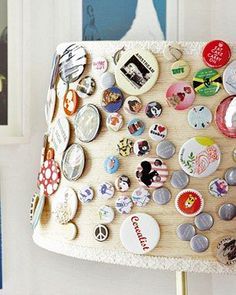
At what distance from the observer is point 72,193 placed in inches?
34.1

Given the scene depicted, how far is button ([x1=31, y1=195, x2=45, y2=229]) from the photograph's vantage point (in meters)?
0.92

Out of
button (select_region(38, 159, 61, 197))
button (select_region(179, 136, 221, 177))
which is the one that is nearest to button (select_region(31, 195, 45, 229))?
button (select_region(38, 159, 61, 197))

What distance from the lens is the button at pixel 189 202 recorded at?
0.81 meters

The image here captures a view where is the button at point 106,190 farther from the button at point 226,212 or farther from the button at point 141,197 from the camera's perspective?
the button at point 226,212

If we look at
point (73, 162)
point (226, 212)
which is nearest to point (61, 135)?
point (73, 162)

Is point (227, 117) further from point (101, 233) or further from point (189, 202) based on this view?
point (101, 233)

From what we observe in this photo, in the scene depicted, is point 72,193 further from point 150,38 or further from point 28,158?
point 150,38

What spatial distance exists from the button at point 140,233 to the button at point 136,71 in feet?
0.54

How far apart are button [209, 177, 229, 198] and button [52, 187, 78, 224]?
18 centimetres

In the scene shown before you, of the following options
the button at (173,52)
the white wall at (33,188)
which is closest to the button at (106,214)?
the button at (173,52)

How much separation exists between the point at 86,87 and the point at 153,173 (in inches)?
6.0

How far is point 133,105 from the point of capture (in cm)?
83

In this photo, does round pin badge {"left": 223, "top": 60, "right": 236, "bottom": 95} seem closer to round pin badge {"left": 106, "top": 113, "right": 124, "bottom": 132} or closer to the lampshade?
the lampshade

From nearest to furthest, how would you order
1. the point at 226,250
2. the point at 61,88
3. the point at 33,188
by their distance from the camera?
the point at 226,250 → the point at 61,88 → the point at 33,188
